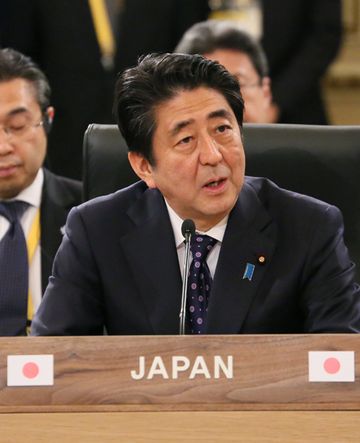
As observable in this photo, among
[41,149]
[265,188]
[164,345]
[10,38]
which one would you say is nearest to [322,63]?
[10,38]

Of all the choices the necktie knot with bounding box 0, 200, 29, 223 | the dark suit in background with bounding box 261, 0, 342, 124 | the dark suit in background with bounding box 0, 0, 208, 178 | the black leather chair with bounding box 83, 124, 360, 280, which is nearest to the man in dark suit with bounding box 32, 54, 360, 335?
the black leather chair with bounding box 83, 124, 360, 280

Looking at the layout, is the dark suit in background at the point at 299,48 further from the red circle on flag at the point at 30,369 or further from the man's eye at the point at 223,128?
the red circle on flag at the point at 30,369

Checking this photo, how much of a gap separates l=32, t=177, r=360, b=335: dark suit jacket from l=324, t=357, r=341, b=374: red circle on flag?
415mm

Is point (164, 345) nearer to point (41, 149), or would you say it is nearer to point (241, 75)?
point (41, 149)

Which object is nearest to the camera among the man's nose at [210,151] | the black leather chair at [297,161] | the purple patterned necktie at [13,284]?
Result: the man's nose at [210,151]

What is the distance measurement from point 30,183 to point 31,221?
10 centimetres

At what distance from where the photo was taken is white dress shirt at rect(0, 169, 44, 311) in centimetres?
291

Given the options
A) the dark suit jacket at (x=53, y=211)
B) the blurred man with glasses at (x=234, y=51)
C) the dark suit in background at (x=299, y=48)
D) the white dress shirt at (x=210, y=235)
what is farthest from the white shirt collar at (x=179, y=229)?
the dark suit in background at (x=299, y=48)

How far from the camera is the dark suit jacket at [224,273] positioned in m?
2.35

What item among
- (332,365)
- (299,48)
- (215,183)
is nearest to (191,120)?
(215,183)

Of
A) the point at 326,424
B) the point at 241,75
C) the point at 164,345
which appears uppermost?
the point at 241,75

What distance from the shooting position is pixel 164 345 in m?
1.89

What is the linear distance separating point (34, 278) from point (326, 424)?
128 cm

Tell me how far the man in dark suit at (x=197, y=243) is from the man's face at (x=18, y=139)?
1.77 feet
